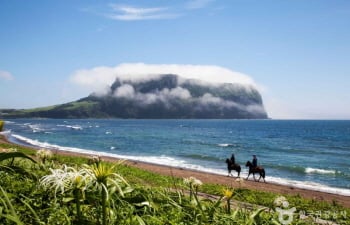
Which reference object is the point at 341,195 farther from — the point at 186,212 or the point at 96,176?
the point at 96,176

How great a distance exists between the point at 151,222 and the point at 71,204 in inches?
27.6

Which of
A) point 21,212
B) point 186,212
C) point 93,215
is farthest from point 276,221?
point 21,212

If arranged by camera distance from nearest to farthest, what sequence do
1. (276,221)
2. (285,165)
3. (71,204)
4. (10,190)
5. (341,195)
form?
(71,204) → (276,221) → (10,190) → (341,195) → (285,165)

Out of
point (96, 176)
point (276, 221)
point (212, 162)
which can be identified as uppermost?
point (96, 176)

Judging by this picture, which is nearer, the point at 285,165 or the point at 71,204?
the point at 71,204

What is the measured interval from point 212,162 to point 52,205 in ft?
155

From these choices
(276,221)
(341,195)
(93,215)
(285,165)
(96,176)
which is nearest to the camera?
(96,176)

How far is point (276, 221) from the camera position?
3.59 metres

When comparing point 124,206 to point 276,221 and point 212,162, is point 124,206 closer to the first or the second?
point 276,221

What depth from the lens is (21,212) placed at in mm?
3043

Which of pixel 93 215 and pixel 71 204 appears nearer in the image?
pixel 93 215

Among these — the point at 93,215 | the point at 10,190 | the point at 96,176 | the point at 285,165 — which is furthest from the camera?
the point at 285,165

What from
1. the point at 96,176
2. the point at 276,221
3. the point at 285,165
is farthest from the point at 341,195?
the point at 96,176

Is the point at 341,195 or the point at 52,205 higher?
the point at 52,205
